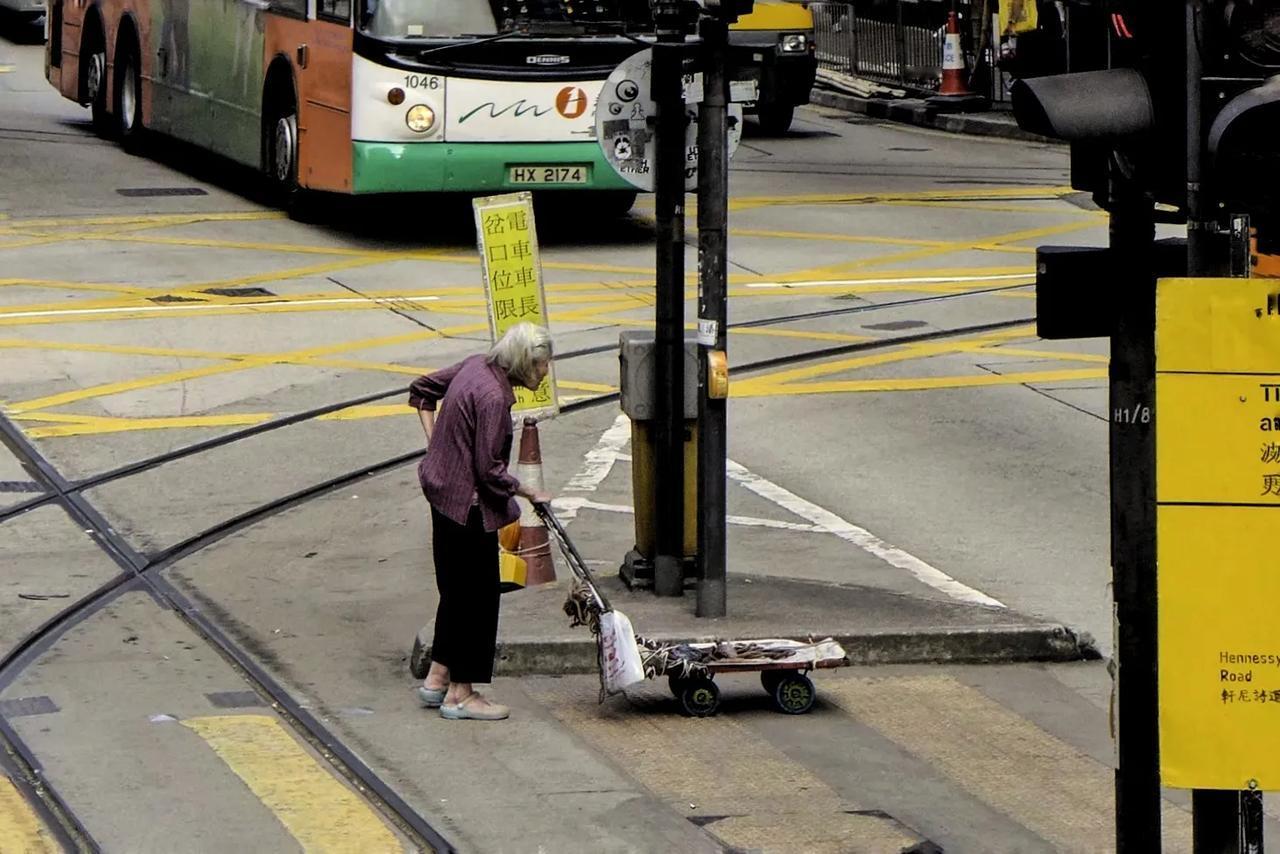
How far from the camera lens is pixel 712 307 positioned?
934 centimetres

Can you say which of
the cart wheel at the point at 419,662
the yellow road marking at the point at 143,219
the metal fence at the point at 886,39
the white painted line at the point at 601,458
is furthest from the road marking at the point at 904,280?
the metal fence at the point at 886,39

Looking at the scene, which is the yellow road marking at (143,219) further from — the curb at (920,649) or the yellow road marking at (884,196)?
the curb at (920,649)

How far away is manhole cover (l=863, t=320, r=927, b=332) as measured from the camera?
636 inches

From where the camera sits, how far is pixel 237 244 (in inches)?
777

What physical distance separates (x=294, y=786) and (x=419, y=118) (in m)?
11.4

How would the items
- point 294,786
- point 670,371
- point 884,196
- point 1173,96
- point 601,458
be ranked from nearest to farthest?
1. point 1173,96
2. point 294,786
3. point 670,371
4. point 601,458
5. point 884,196

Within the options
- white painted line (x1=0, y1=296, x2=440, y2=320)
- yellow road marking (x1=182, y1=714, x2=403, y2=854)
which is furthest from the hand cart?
white painted line (x1=0, y1=296, x2=440, y2=320)

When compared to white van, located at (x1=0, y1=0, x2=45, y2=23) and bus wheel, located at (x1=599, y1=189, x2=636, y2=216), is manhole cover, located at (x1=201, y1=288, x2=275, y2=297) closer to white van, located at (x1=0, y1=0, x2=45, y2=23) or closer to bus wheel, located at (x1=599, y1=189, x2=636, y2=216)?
bus wheel, located at (x1=599, y1=189, x2=636, y2=216)

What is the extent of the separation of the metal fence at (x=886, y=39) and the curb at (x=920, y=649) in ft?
79.9

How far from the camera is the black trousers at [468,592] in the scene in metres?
8.46

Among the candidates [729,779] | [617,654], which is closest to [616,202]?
[617,654]

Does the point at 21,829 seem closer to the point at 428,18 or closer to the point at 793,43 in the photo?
the point at 428,18

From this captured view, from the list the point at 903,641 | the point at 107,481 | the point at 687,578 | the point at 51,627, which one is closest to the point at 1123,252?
the point at 903,641

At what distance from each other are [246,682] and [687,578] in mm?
1969
